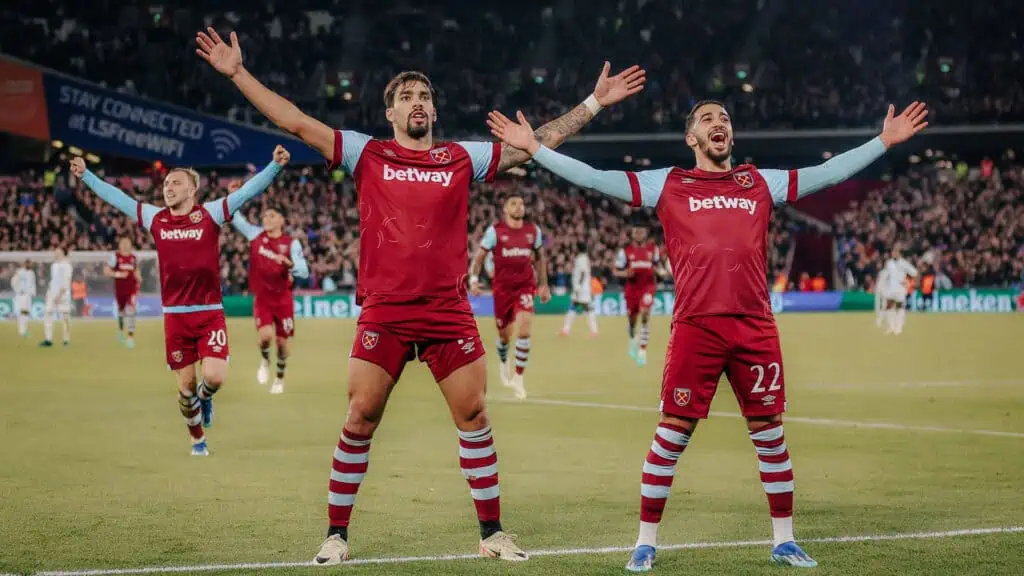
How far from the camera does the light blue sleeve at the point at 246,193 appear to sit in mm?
9836

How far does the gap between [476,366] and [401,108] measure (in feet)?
4.88

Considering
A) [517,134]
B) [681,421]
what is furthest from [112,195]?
[681,421]

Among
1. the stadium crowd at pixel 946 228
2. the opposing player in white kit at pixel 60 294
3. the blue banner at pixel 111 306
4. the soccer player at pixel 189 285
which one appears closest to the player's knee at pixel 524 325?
the soccer player at pixel 189 285

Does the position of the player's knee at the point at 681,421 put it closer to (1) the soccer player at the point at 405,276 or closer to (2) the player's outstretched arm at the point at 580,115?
(1) the soccer player at the point at 405,276

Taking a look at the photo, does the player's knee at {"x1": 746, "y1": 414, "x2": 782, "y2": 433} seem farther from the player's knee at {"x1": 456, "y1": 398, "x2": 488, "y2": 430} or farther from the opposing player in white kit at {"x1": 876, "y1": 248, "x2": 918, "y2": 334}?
the opposing player in white kit at {"x1": 876, "y1": 248, "x2": 918, "y2": 334}

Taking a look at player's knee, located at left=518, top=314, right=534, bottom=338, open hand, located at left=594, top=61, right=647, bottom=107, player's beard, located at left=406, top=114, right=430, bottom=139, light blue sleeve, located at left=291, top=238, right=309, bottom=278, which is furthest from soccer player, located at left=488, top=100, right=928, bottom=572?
player's knee, located at left=518, top=314, right=534, bottom=338

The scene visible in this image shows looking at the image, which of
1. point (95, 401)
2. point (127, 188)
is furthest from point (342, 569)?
point (127, 188)

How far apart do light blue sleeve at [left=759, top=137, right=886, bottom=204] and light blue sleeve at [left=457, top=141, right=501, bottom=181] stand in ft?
5.02

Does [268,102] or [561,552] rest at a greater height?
[268,102]

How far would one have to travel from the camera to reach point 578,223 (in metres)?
53.8

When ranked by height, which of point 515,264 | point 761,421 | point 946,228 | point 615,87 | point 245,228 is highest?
point 615,87

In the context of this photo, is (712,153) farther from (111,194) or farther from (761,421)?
(111,194)

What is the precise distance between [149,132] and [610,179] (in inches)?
1671

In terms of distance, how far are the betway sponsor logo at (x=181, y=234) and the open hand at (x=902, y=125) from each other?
21.9 ft
